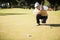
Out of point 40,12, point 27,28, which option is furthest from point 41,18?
point 27,28

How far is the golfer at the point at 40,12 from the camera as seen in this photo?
231cm

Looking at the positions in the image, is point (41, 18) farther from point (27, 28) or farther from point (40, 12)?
point (27, 28)

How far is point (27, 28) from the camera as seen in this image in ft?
7.68

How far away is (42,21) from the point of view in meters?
2.42

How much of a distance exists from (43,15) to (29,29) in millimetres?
215

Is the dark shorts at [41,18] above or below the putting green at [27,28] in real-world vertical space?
above

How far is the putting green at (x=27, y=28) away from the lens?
82.9 inches

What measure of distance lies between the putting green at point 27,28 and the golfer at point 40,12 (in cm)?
4

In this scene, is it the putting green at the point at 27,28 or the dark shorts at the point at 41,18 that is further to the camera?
the dark shorts at the point at 41,18

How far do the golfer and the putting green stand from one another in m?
0.04

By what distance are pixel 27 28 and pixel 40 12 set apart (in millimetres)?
175

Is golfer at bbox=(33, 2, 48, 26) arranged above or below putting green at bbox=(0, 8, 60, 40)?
above

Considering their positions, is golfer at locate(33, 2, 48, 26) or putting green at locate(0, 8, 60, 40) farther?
golfer at locate(33, 2, 48, 26)

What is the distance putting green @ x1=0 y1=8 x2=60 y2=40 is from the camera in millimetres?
2105
